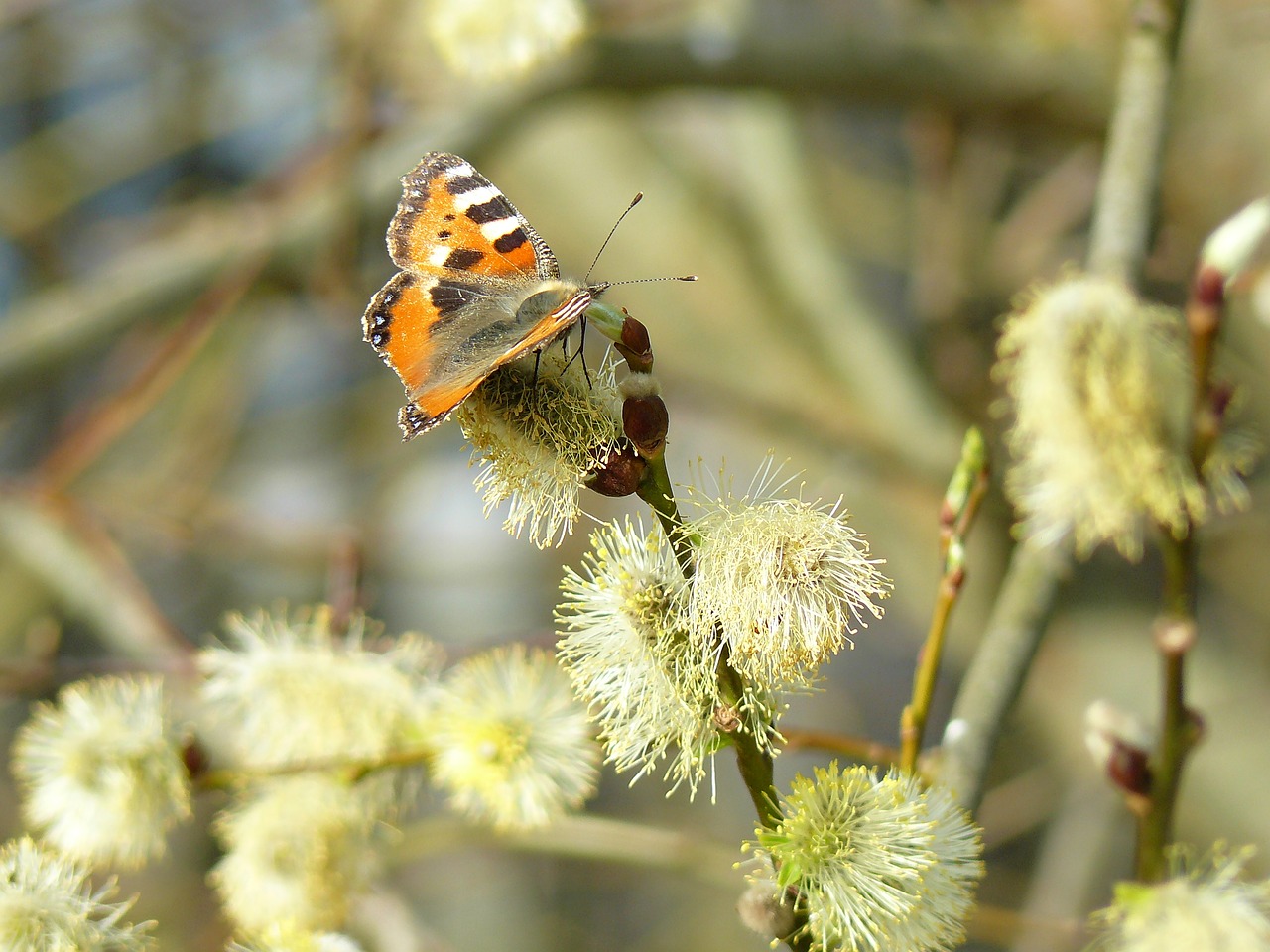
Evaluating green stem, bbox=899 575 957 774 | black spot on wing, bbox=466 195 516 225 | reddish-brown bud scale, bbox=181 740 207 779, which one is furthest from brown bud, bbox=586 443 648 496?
reddish-brown bud scale, bbox=181 740 207 779

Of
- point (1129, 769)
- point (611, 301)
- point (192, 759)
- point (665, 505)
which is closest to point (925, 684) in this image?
point (1129, 769)

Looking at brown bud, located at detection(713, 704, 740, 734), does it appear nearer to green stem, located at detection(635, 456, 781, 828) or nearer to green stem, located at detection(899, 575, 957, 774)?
green stem, located at detection(635, 456, 781, 828)

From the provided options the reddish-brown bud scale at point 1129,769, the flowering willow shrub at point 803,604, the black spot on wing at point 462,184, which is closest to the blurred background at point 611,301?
the reddish-brown bud scale at point 1129,769

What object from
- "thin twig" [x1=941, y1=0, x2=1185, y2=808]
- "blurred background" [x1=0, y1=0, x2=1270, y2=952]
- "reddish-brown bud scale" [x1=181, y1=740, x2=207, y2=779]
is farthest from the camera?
"blurred background" [x1=0, y1=0, x2=1270, y2=952]

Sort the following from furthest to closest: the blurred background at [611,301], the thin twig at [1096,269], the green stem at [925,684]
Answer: the blurred background at [611,301] → the thin twig at [1096,269] → the green stem at [925,684]

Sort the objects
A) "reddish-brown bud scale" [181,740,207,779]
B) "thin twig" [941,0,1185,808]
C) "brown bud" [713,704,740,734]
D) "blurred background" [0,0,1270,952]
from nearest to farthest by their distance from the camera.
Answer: "brown bud" [713,704,740,734]
"thin twig" [941,0,1185,808]
"reddish-brown bud scale" [181,740,207,779]
"blurred background" [0,0,1270,952]

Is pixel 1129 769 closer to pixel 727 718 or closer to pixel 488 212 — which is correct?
pixel 727 718

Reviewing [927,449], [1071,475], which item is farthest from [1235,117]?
[1071,475]

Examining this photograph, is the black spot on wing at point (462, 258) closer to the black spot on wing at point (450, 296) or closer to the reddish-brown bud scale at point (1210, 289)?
the black spot on wing at point (450, 296)
